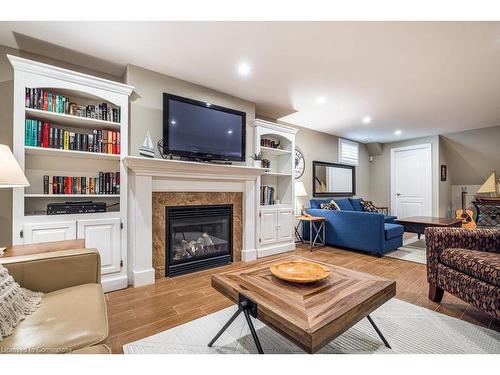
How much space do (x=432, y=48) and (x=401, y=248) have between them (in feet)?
10.2

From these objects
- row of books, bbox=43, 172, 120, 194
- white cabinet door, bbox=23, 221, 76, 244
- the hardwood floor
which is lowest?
the hardwood floor

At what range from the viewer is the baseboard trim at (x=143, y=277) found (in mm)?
2422

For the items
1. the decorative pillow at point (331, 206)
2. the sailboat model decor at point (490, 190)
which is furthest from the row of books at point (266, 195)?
the sailboat model decor at point (490, 190)

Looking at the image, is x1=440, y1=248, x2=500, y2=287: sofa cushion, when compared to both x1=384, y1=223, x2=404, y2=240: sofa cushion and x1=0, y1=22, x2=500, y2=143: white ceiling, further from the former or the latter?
x1=0, y1=22, x2=500, y2=143: white ceiling

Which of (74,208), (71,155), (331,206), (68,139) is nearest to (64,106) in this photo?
(68,139)

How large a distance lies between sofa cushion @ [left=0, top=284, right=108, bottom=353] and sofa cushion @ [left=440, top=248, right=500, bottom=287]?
7.62 feet

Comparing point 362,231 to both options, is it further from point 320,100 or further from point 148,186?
point 148,186

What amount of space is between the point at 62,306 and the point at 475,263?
8.63 ft

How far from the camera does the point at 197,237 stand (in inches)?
120

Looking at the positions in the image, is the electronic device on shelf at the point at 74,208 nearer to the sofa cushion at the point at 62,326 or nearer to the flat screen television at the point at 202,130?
the flat screen television at the point at 202,130

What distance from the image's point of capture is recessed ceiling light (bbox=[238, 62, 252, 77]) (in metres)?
2.48

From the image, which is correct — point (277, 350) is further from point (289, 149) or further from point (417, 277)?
point (289, 149)

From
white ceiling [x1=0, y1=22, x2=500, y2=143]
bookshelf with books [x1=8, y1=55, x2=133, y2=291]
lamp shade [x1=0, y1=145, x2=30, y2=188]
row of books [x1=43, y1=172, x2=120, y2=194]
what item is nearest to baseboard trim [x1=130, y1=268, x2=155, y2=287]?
bookshelf with books [x1=8, y1=55, x2=133, y2=291]

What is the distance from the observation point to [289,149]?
158 inches
